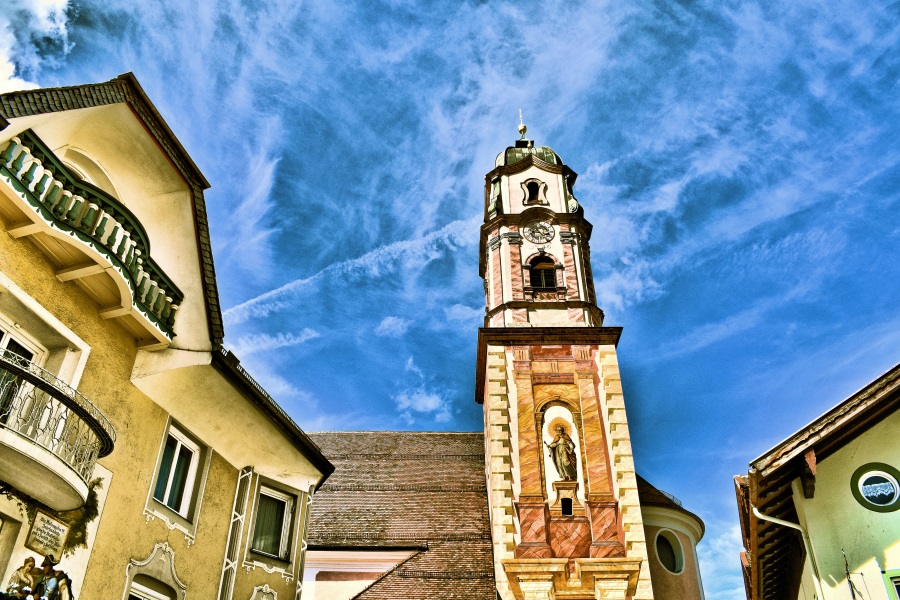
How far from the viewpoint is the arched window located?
26984 millimetres

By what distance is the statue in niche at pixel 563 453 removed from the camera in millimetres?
22219

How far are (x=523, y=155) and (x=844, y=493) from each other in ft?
74.5

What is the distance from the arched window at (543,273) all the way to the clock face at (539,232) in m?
0.83

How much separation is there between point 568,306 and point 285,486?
507 inches

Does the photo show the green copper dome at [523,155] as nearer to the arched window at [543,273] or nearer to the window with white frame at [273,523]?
the arched window at [543,273]

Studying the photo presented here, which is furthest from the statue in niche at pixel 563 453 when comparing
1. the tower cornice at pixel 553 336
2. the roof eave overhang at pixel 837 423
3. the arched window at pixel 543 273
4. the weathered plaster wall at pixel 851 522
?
the roof eave overhang at pixel 837 423

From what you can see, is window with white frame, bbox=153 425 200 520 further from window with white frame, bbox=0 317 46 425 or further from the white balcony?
window with white frame, bbox=0 317 46 425

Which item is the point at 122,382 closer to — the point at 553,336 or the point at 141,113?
the point at 141,113

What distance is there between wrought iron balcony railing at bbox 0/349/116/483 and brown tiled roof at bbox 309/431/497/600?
42.4ft

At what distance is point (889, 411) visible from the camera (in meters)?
11.4

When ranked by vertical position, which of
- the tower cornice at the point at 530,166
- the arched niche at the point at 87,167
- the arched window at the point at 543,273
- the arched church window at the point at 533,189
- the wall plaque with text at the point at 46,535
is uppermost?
the tower cornice at the point at 530,166

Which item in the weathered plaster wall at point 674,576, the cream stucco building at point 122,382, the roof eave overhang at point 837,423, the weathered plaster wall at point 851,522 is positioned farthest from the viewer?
the weathered plaster wall at point 674,576

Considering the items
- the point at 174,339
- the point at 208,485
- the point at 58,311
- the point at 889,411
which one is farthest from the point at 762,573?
the point at 58,311

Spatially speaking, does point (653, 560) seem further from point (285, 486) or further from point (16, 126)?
point (16, 126)
